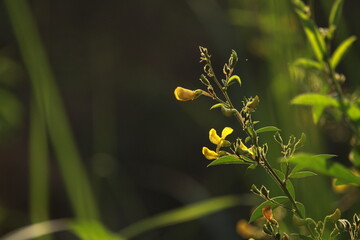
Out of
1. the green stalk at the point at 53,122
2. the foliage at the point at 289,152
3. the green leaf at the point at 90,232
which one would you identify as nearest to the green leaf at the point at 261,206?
the foliage at the point at 289,152

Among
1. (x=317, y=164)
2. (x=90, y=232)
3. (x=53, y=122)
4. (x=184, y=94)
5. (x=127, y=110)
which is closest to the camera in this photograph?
(x=317, y=164)

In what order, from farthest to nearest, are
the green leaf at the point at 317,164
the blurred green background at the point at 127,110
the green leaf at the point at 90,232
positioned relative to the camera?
the blurred green background at the point at 127,110 < the green leaf at the point at 90,232 < the green leaf at the point at 317,164

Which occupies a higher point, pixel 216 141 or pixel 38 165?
pixel 38 165

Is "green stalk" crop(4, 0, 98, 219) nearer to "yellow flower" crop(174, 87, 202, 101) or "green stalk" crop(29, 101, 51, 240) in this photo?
"green stalk" crop(29, 101, 51, 240)

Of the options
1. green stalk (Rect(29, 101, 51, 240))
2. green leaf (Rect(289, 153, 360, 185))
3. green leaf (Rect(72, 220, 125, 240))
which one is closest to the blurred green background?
green stalk (Rect(29, 101, 51, 240))

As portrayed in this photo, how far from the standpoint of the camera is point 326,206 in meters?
0.89

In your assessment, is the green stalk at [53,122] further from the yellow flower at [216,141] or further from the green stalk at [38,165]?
the yellow flower at [216,141]

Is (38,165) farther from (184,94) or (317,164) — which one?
(317,164)

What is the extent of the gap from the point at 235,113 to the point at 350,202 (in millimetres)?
631

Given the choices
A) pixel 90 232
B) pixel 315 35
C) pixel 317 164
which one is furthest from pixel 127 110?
pixel 317 164

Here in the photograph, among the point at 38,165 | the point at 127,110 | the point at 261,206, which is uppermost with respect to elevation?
the point at 127,110

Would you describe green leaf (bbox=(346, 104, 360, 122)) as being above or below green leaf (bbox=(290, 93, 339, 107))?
below

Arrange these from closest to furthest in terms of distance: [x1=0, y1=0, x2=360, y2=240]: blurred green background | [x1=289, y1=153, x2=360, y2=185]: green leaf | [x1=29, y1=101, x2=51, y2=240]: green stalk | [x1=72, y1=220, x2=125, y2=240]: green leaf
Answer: [x1=289, y1=153, x2=360, y2=185]: green leaf → [x1=72, y1=220, x2=125, y2=240]: green leaf → [x1=29, y1=101, x2=51, y2=240]: green stalk → [x1=0, y1=0, x2=360, y2=240]: blurred green background

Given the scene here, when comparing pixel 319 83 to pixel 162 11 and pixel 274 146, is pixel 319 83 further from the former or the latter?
pixel 162 11
